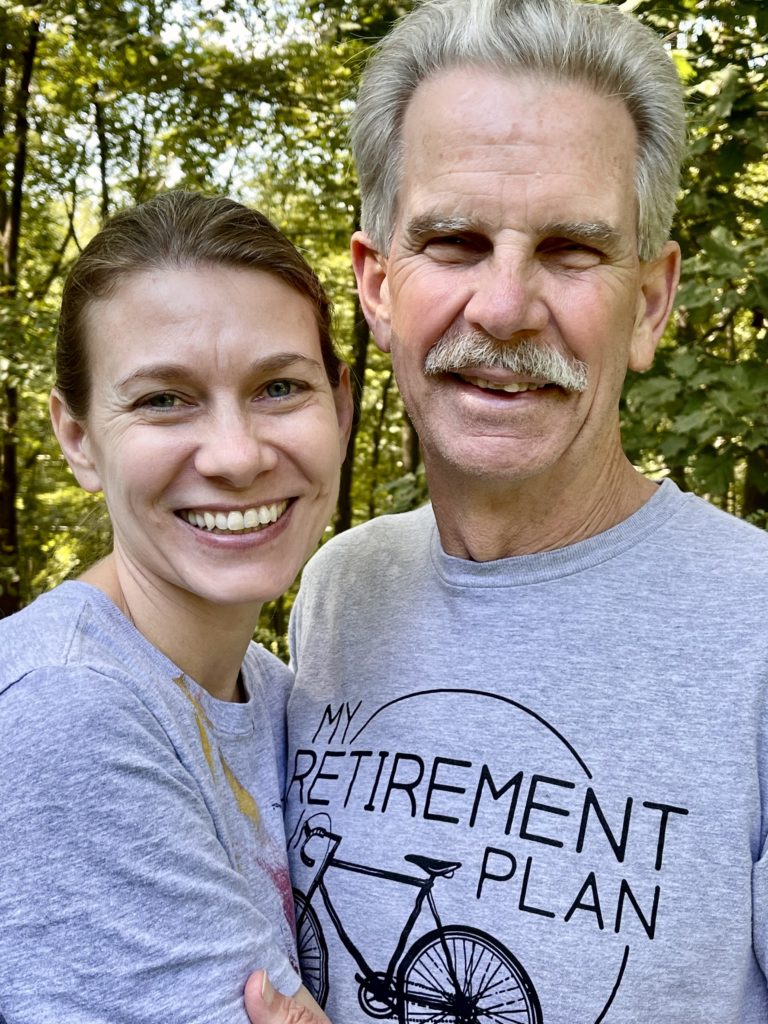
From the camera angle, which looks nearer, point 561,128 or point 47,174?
point 561,128

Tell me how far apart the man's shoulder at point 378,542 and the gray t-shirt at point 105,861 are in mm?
863

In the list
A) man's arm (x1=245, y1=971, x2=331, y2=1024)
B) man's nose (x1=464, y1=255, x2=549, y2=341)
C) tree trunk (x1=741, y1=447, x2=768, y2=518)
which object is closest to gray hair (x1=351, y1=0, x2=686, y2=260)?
man's nose (x1=464, y1=255, x2=549, y2=341)

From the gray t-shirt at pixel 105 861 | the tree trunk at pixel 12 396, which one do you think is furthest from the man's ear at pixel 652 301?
the tree trunk at pixel 12 396

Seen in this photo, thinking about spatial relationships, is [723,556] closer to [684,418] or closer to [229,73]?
[684,418]

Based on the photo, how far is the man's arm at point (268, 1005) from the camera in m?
1.55

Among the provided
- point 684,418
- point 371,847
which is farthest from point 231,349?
point 684,418

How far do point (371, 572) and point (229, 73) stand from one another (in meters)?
6.23

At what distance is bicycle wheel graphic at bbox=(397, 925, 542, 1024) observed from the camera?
1719 millimetres

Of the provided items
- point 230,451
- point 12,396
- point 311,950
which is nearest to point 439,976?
point 311,950

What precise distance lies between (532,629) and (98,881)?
93 cm

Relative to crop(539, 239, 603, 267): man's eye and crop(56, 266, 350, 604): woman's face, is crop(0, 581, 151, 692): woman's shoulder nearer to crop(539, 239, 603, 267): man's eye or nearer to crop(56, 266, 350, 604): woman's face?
crop(56, 266, 350, 604): woman's face

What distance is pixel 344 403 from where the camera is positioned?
2242 millimetres

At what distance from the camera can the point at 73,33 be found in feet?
22.5

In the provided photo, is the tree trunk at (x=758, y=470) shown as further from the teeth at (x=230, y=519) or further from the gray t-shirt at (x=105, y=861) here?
the gray t-shirt at (x=105, y=861)
